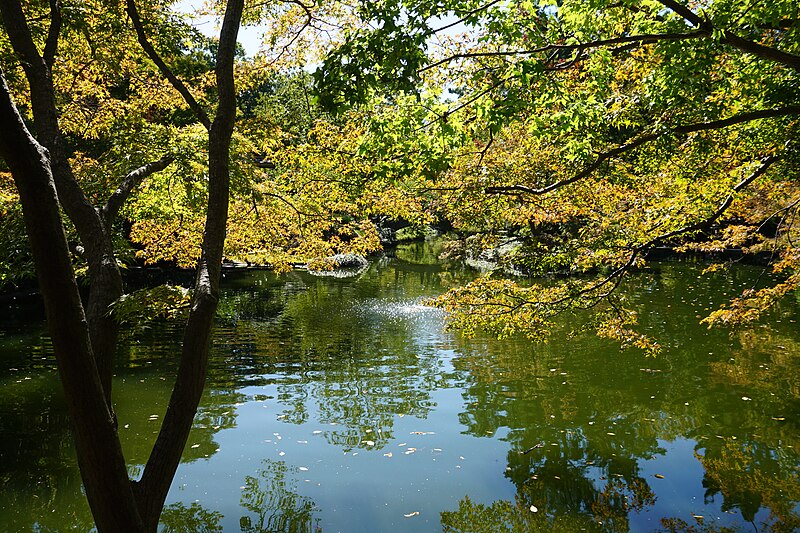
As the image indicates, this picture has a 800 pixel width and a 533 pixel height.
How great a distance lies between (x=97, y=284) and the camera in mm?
4227

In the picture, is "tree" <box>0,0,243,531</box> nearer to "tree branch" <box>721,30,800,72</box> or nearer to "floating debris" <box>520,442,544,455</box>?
"tree branch" <box>721,30,800,72</box>

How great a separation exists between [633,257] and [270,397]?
6385 mm

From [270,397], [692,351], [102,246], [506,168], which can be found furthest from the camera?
[692,351]

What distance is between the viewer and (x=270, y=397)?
980 cm

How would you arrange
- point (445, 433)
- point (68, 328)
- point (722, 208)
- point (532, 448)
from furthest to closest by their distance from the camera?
1. point (445, 433)
2. point (532, 448)
3. point (722, 208)
4. point (68, 328)

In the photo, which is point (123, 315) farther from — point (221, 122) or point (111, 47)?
point (111, 47)

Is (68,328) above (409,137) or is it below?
below

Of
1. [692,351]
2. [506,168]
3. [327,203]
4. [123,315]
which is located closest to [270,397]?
[327,203]

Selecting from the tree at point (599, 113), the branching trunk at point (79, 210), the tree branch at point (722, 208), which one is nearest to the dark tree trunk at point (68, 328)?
the branching trunk at point (79, 210)

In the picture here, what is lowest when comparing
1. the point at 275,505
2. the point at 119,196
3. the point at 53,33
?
the point at 275,505

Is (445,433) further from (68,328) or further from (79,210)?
(68,328)

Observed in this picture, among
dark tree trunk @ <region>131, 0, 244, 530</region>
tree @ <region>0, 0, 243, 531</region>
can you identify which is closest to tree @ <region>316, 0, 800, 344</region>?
dark tree trunk @ <region>131, 0, 244, 530</region>

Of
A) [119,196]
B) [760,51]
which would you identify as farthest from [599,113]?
[119,196]

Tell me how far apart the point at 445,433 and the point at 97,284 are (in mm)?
5280
